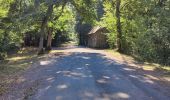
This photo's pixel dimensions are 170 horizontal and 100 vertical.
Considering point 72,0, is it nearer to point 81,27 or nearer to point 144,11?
point 144,11

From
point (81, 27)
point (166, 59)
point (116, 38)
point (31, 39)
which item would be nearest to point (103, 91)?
point (166, 59)

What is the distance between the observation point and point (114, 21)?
4119cm

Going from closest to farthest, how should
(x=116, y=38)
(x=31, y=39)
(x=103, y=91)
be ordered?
(x=103, y=91) → (x=116, y=38) → (x=31, y=39)

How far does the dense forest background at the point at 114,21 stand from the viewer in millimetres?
24828

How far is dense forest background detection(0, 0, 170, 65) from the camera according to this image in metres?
24.8

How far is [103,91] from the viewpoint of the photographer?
40.9 ft

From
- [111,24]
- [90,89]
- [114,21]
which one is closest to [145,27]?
[114,21]

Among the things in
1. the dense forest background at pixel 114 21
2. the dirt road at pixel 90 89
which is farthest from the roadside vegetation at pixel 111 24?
the dirt road at pixel 90 89

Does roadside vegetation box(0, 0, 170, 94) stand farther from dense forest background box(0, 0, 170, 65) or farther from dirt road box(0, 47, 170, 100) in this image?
dirt road box(0, 47, 170, 100)

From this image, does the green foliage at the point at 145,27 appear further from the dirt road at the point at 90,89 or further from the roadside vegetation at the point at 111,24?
the dirt road at the point at 90,89

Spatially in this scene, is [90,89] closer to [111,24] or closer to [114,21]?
[114,21]

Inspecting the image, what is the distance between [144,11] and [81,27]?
148 feet

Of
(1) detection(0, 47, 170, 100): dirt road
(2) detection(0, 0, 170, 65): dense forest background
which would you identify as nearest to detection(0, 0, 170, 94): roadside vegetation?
(2) detection(0, 0, 170, 65): dense forest background

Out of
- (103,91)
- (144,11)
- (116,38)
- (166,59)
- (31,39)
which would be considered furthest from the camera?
(31,39)
